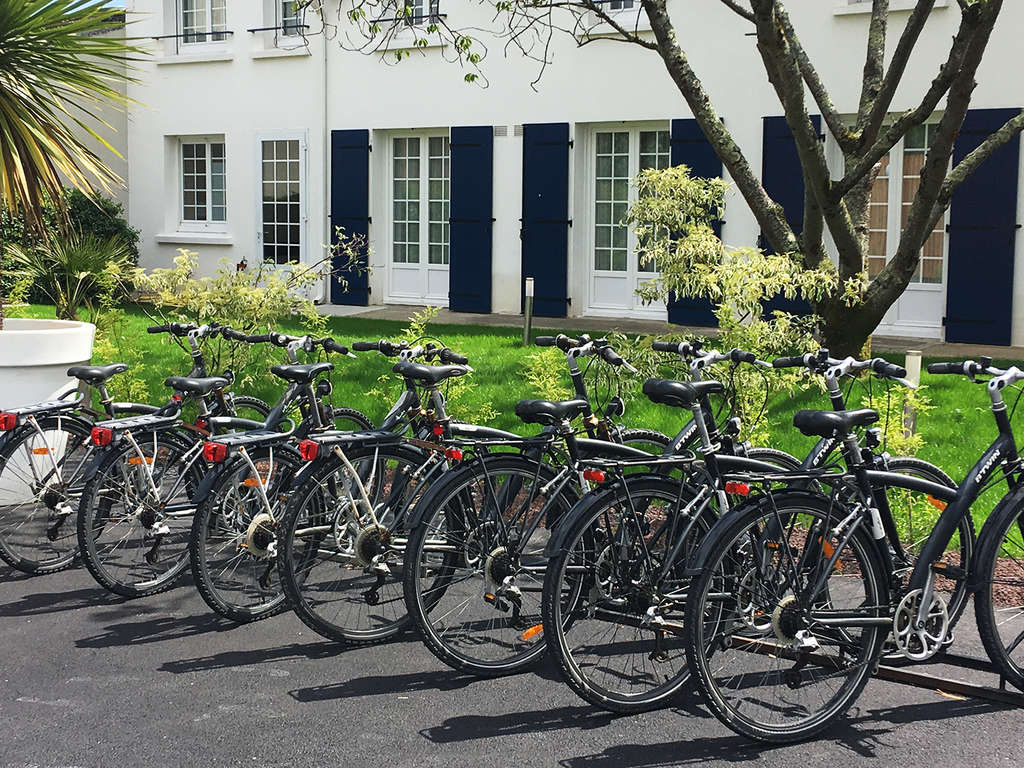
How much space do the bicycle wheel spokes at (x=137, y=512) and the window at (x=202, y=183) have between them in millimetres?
15435

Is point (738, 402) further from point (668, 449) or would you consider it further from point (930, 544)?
point (930, 544)

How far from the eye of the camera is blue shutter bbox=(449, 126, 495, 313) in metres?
18.0

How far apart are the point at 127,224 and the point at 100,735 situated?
18461mm

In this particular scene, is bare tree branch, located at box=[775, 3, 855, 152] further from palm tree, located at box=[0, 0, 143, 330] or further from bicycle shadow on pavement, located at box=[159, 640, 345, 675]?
bicycle shadow on pavement, located at box=[159, 640, 345, 675]

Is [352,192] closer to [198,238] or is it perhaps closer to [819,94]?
[198,238]

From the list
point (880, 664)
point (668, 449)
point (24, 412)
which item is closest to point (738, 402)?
point (668, 449)

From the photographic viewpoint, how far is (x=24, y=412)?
21.6ft

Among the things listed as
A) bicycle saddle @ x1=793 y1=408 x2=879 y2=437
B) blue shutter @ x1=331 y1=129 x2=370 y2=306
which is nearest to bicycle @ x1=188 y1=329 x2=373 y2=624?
bicycle saddle @ x1=793 y1=408 x2=879 y2=437

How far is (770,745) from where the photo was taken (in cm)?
444

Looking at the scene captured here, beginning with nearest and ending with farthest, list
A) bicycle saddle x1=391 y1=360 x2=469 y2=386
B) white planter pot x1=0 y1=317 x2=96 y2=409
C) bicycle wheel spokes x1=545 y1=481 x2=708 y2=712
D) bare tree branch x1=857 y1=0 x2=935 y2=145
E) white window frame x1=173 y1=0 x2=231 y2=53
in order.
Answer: bicycle wheel spokes x1=545 y1=481 x2=708 y2=712 < bicycle saddle x1=391 y1=360 x2=469 y2=386 < white planter pot x1=0 y1=317 x2=96 y2=409 < bare tree branch x1=857 y1=0 x2=935 y2=145 < white window frame x1=173 y1=0 x2=231 y2=53

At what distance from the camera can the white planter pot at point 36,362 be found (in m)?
8.05

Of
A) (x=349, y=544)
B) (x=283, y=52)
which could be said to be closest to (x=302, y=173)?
(x=283, y=52)

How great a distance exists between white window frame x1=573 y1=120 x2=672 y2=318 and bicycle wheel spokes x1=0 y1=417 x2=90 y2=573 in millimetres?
11164

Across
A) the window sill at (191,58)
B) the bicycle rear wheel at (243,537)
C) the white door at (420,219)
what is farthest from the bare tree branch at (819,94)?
the window sill at (191,58)
